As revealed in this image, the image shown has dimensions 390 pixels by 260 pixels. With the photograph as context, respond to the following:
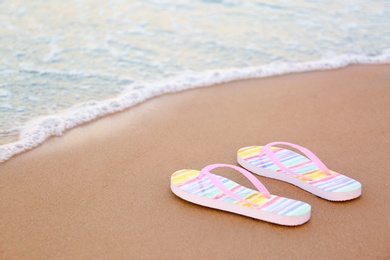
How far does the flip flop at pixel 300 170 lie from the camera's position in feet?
8.47

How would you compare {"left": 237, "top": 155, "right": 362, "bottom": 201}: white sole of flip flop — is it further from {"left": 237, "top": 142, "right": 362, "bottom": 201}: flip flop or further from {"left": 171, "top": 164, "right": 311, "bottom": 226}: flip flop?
{"left": 171, "top": 164, "right": 311, "bottom": 226}: flip flop

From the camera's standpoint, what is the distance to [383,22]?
5.71m

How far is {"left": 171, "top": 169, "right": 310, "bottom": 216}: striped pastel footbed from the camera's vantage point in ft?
7.90

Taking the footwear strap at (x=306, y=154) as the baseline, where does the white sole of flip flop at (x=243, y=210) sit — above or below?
below

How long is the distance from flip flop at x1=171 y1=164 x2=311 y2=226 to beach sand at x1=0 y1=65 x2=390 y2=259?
40mm

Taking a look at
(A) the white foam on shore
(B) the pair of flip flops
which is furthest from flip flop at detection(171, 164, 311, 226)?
(A) the white foam on shore

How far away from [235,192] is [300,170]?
424 mm

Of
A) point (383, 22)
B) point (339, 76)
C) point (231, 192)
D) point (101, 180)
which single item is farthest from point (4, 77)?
point (383, 22)

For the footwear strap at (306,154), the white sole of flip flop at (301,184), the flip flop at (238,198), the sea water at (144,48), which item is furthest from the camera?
the sea water at (144,48)

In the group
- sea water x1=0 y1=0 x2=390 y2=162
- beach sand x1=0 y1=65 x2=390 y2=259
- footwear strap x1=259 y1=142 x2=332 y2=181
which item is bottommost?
beach sand x1=0 y1=65 x2=390 y2=259

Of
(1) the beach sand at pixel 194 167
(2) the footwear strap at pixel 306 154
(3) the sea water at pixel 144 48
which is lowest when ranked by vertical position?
(1) the beach sand at pixel 194 167

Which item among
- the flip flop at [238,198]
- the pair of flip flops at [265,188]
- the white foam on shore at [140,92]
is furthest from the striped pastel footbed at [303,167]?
the white foam on shore at [140,92]

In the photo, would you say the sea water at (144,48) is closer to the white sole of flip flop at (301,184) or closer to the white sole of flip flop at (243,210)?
the white sole of flip flop at (243,210)

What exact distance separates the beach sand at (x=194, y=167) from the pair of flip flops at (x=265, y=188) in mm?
43
